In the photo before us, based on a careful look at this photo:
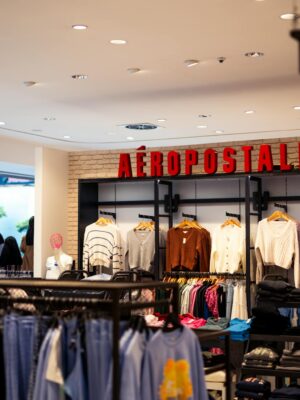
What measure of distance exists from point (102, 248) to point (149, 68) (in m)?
4.02

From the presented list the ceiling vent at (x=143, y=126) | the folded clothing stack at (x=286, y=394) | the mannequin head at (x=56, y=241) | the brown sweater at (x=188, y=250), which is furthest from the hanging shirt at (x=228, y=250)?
the folded clothing stack at (x=286, y=394)

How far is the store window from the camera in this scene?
15969 millimetres

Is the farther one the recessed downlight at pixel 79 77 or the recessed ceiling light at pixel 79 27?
the recessed downlight at pixel 79 77

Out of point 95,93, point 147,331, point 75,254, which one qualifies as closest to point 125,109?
point 95,93

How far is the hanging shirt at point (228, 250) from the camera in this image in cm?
1001

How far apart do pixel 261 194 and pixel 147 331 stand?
7260 mm

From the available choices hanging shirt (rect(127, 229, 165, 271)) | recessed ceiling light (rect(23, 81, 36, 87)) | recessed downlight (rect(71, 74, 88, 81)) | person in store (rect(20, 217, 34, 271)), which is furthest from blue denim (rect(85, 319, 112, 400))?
person in store (rect(20, 217, 34, 271))

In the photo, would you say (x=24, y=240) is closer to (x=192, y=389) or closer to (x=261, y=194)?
(x=261, y=194)

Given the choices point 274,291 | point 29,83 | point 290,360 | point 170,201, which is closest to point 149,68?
point 29,83

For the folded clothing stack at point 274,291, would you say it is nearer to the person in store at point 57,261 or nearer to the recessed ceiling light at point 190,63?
the recessed ceiling light at point 190,63

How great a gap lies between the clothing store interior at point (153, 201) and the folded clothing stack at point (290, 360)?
0.01 meters

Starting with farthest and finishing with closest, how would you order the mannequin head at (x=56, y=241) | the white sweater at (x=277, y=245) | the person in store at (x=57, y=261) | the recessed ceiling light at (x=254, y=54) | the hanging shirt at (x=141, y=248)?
the mannequin head at (x=56, y=241) < the person in store at (x=57, y=261) < the hanging shirt at (x=141, y=248) < the white sweater at (x=277, y=245) < the recessed ceiling light at (x=254, y=54)

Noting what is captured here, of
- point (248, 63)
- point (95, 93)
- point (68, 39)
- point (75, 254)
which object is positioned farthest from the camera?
point (75, 254)

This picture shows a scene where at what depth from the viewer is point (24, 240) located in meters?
13.0
